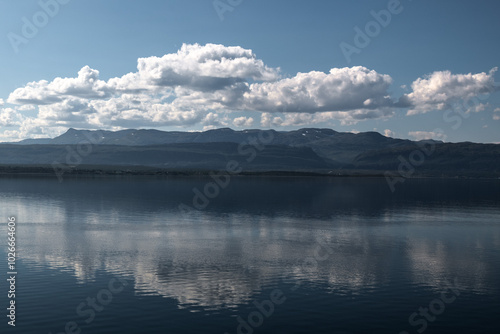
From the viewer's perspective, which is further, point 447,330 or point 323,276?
point 323,276

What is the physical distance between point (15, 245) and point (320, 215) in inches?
2294

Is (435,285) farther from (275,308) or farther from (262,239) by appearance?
(262,239)

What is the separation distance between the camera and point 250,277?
41.6 m

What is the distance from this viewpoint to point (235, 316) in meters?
31.8

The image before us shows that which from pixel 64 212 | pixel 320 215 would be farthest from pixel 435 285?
pixel 64 212

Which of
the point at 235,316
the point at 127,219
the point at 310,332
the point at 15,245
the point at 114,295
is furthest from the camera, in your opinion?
the point at 127,219

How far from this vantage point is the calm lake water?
31000 millimetres

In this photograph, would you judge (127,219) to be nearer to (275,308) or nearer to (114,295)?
(114,295)

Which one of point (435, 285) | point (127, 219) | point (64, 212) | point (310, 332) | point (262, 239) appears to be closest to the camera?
point (310, 332)

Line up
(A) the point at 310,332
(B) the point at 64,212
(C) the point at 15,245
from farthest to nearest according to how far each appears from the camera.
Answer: (B) the point at 64,212 < (C) the point at 15,245 < (A) the point at 310,332

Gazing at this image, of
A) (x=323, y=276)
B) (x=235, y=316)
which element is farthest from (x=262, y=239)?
(x=235, y=316)

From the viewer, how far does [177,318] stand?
31.0m

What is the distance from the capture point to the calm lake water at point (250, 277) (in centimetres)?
3100

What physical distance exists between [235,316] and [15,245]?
112ft
